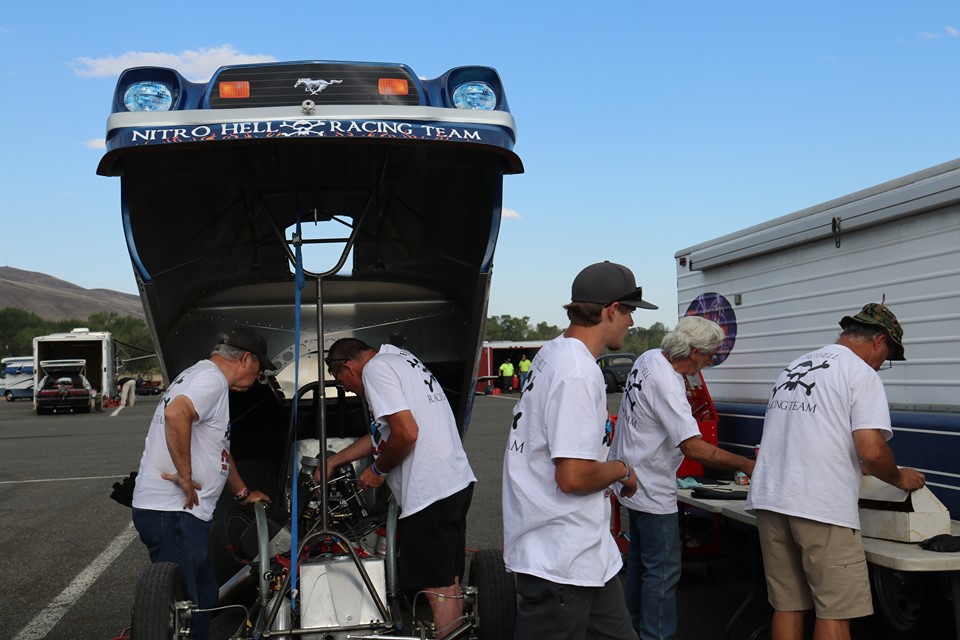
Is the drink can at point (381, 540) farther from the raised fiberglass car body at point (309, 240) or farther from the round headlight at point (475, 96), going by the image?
the round headlight at point (475, 96)

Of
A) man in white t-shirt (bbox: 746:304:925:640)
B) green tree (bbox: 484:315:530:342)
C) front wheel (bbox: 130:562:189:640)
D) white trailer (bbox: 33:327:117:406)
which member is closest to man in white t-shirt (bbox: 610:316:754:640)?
man in white t-shirt (bbox: 746:304:925:640)

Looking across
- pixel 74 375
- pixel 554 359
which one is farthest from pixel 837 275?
pixel 74 375

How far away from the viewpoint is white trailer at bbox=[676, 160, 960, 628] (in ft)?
13.7

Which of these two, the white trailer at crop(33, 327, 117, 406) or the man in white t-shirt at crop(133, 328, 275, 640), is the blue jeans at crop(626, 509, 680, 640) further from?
the white trailer at crop(33, 327, 117, 406)

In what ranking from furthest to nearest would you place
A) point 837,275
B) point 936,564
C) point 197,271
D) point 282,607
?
point 197,271 → point 837,275 → point 282,607 → point 936,564

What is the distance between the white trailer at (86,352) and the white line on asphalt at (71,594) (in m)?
26.0

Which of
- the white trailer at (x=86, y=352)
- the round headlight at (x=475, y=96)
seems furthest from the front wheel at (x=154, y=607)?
the white trailer at (x=86, y=352)

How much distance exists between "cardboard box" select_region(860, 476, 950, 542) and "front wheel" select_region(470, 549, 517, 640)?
1652 millimetres

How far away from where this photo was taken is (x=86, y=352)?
3350cm

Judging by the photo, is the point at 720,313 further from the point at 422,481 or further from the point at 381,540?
the point at 422,481

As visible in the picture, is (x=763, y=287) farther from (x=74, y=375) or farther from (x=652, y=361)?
(x=74, y=375)

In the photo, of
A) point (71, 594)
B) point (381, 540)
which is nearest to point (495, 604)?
point (381, 540)

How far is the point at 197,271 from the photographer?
5.74m

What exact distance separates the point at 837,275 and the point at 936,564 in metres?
2.11
